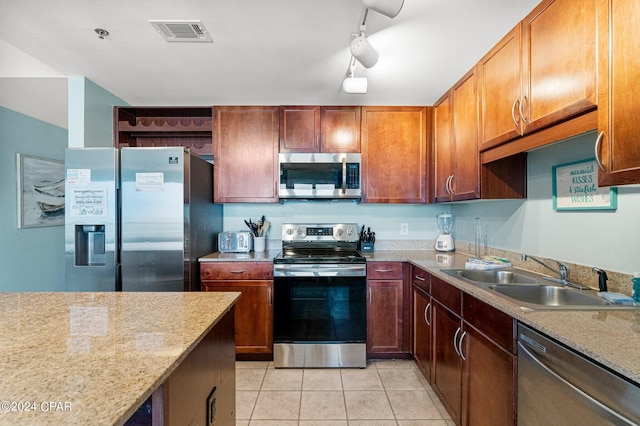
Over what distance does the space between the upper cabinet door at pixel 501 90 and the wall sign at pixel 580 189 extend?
383 millimetres

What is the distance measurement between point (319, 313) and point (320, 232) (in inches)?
32.5

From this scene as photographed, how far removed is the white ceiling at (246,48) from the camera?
60.5 inches

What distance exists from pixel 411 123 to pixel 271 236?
1.79 metres

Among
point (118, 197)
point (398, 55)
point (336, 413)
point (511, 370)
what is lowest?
point (336, 413)

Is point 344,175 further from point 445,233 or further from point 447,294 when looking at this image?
point 447,294

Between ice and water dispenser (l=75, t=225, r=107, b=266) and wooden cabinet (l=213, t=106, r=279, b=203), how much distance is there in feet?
3.11

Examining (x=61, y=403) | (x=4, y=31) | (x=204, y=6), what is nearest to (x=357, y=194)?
(x=204, y=6)

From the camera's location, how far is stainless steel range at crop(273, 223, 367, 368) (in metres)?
2.40

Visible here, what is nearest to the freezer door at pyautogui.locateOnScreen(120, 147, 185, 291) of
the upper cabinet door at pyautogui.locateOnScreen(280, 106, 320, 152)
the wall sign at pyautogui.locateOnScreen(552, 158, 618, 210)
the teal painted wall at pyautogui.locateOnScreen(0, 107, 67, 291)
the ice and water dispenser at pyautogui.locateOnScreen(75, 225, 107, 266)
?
the ice and water dispenser at pyautogui.locateOnScreen(75, 225, 107, 266)

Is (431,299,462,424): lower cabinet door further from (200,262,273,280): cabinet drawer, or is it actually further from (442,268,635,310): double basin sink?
(200,262,273,280): cabinet drawer

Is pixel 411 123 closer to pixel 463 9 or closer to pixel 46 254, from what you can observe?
pixel 463 9

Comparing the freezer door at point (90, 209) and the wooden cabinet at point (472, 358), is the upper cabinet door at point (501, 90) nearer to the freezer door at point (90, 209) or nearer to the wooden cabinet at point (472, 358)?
the wooden cabinet at point (472, 358)

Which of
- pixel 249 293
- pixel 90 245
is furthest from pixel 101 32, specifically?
pixel 249 293

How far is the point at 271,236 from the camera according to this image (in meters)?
3.04
